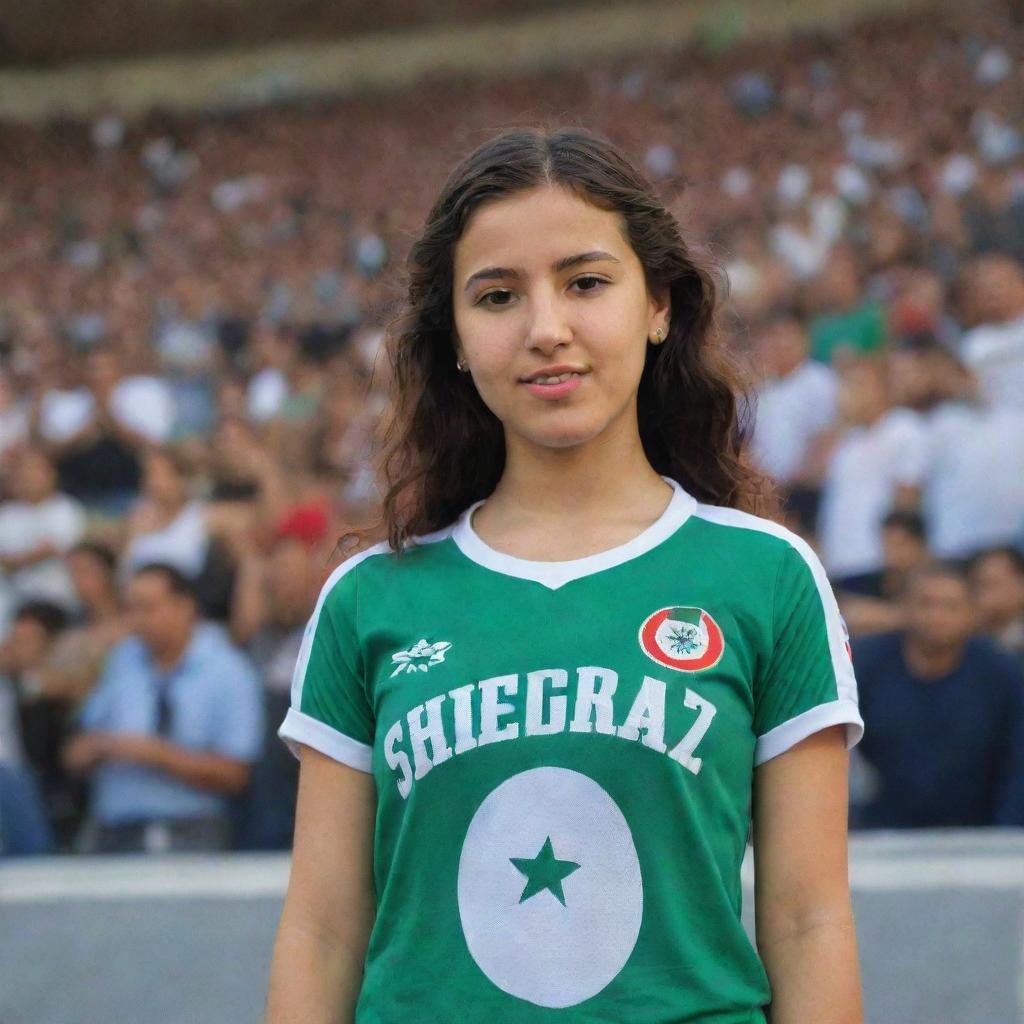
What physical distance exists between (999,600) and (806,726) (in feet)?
10.6

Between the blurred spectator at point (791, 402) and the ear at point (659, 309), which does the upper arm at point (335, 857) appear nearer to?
the ear at point (659, 309)

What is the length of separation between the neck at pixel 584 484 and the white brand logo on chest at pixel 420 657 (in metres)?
0.20

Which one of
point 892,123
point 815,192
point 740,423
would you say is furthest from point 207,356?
point 740,423

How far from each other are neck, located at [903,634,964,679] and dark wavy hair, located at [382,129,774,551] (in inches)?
103

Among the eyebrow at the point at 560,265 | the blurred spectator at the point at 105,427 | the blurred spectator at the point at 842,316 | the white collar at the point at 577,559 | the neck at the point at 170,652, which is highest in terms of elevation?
the blurred spectator at the point at 842,316

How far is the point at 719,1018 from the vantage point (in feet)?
5.14

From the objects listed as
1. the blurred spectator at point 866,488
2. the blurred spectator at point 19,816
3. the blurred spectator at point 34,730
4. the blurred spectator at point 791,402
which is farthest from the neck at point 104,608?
the blurred spectator at point 866,488

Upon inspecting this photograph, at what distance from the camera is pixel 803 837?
5.44ft

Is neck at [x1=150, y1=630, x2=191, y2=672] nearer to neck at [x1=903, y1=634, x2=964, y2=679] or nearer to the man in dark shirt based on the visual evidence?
the man in dark shirt

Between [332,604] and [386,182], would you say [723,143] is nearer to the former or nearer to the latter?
[386,182]

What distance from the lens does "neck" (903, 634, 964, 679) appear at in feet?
14.6

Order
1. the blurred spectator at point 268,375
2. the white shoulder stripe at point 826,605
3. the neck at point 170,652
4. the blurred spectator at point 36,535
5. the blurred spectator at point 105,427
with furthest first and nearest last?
the blurred spectator at point 268,375
the blurred spectator at point 105,427
the blurred spectator at point 36,535
the neck at point 170,652
the white shoulder stripe at point 826,605

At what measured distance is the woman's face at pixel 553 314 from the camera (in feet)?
5.69

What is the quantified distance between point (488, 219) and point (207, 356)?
7530 millimetres
